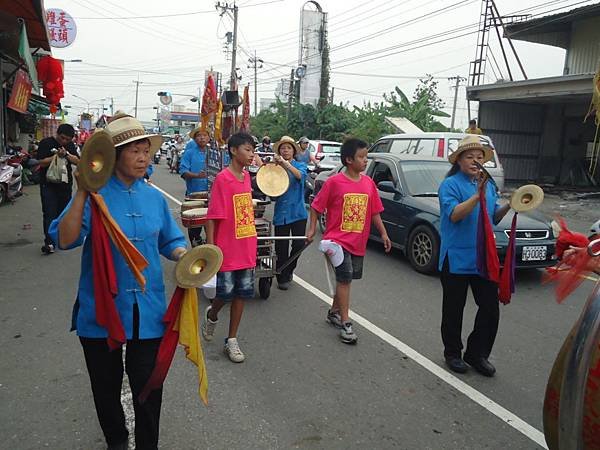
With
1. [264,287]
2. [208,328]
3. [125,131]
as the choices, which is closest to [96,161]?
[125,131]

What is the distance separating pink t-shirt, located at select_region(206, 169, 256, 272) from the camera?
12.5 ft

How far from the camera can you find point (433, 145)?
38.4 ft

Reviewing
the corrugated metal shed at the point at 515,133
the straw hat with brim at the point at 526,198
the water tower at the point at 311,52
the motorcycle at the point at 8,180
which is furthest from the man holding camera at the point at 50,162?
the water tower at the point at 311,52

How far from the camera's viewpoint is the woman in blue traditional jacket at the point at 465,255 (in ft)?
12.3

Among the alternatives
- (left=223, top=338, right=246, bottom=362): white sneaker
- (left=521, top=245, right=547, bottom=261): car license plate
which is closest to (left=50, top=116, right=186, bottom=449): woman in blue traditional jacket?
(left=223, top=338, right=246, bottom=362): white sneaker

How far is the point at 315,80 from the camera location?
35531 mm

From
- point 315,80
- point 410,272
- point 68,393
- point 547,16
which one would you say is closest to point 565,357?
point 68,393

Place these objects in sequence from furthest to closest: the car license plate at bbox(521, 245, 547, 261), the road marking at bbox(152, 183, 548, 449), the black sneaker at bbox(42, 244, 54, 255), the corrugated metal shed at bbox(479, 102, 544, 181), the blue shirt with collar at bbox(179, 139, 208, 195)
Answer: the corrugated metal shed at bbox(479, 102, 544, 181) < the black sneaker at bbox(42, 244, 54, 255) < the blue shirt with collar at bbox(179, 139, 208, 195) < the car license plate at bbox(521, 245, 547, 261) < the road marking at bbox(152, 183, 548, 449)

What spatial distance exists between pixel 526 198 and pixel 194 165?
4815 mm

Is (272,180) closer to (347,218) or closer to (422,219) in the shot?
(347,218)

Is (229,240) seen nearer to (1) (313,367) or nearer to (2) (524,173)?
(1) (313,367)

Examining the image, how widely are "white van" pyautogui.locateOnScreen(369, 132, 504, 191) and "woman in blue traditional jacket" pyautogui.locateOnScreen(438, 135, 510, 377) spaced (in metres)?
7.26

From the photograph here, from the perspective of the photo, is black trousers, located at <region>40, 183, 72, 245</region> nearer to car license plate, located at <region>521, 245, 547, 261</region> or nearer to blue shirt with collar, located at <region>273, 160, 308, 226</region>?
blue shirt with collar, located at <region>273, 160, 308, 226</region>

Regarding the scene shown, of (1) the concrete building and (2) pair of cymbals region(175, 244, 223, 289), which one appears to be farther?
(1) the concrete building
